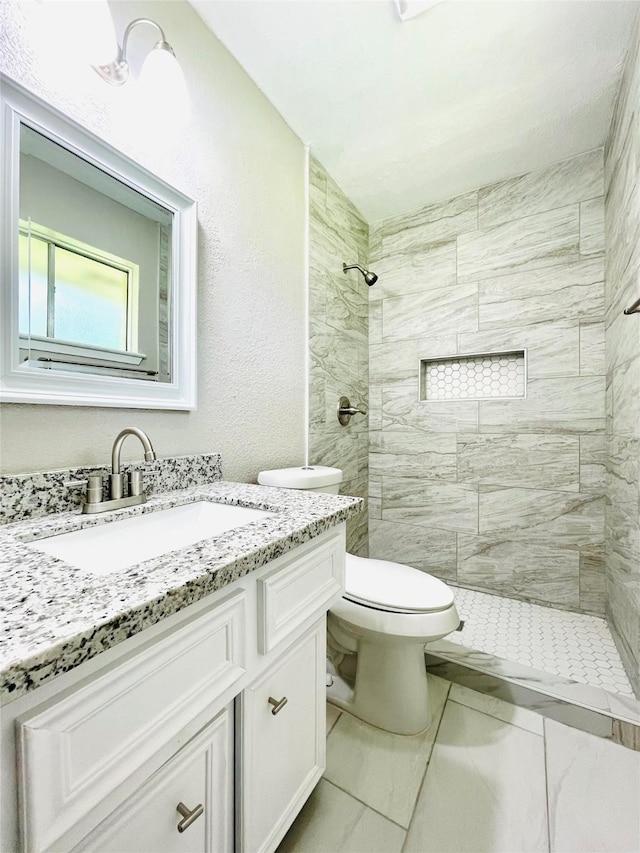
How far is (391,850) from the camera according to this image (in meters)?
0.82

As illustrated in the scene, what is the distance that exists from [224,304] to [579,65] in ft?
5.37

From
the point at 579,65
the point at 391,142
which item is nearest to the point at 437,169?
the point at 391,142

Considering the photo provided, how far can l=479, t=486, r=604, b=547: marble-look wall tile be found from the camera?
177cm

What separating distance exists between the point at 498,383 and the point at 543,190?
40.8 inches

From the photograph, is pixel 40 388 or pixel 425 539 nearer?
pixel 40 388

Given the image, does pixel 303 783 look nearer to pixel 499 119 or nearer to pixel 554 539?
pixel 554 539

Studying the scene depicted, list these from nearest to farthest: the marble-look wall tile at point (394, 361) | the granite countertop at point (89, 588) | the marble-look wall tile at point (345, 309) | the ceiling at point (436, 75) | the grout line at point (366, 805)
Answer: the granite countertop at point (89, 588) < the grout line at point (366, 805) < the ceiling at point (436, 75) < the marble-look wall tile at point (345, 309) < the marble-look wall tile at point (394, 361)

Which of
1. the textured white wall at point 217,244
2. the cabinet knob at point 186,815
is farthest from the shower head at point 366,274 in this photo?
the cabinet knob at point 186,815

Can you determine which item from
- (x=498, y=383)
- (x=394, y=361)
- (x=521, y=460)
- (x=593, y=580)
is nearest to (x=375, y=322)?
(x=394, y=361)

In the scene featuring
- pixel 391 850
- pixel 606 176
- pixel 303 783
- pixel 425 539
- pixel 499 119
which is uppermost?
pixel 499 119

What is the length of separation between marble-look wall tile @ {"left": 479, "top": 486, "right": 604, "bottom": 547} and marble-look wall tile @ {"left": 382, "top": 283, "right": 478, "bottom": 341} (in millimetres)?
980

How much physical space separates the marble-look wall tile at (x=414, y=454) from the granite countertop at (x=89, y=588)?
1.53m

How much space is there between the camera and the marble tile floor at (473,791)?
0.84 meters

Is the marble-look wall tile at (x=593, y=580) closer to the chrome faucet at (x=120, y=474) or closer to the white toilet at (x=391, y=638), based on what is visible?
the white toilet at (x=391, y=638)
